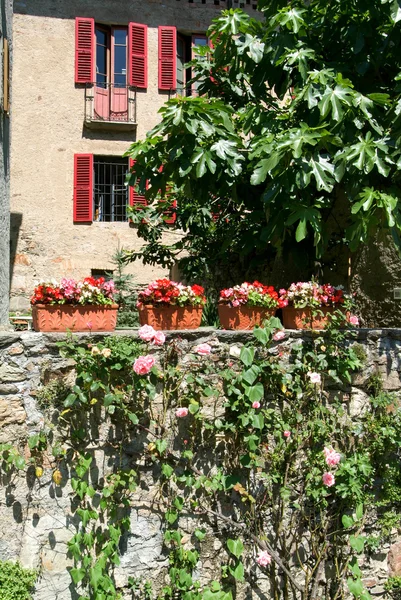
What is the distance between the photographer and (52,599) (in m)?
4.08

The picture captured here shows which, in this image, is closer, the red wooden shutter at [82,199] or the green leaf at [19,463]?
the green leaf at [19,463]

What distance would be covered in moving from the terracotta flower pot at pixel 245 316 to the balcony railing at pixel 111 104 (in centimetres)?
747

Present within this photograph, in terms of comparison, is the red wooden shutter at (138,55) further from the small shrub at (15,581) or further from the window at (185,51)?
the small shrub at (15,581)

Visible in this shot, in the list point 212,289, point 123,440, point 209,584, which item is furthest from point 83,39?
point 209,584

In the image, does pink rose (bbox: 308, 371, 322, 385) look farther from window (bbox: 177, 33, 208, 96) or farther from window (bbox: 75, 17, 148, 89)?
window (bbox: 177, 33, 208, 96)

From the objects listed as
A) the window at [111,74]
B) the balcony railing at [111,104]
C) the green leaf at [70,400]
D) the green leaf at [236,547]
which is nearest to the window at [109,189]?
the balcony railing at [111,104]

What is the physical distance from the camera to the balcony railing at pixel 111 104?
1116 centimetres

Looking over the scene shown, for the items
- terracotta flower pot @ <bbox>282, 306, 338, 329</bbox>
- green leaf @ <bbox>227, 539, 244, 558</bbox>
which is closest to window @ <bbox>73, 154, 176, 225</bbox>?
terracotta flower pot @ <bbox>282, 306, 338, 329</bbox>

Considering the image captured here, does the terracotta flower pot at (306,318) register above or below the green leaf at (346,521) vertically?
above

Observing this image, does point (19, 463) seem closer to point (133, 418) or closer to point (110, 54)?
point (133, 418)

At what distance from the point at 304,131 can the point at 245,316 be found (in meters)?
1.36

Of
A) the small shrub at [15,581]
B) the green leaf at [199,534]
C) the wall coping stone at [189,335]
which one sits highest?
the wall coping stone at [189,335]

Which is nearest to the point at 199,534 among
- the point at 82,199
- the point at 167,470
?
the point at 167,470

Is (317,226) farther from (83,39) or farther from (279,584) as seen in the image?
(83,39)
